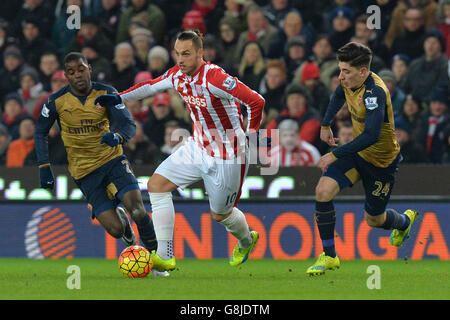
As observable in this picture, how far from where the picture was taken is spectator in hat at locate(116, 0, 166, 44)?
15430 mm

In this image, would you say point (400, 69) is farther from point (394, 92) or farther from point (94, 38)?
point (94, 38)

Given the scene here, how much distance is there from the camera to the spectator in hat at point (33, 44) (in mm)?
15805

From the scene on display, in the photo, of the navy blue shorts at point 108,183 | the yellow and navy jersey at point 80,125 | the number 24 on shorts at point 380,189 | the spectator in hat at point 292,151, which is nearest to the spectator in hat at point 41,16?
the spectator in hat at point 292,151

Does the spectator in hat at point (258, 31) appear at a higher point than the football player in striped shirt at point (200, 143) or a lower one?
higher

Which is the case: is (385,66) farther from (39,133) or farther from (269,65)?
(39,133)

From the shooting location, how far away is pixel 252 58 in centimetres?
1420

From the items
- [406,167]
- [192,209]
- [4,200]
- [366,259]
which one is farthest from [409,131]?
[4,200]

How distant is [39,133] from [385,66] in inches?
244

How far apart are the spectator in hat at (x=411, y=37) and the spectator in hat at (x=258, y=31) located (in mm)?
1800

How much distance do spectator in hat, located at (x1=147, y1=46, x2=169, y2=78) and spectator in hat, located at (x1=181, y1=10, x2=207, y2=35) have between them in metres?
0.74

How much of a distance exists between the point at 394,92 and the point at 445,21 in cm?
170

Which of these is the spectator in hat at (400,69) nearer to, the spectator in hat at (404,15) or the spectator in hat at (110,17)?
the spectator in hat at (404,15)

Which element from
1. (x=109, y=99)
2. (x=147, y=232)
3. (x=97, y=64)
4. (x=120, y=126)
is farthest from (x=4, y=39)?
(x=147, y=232)

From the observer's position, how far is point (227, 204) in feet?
30.1
